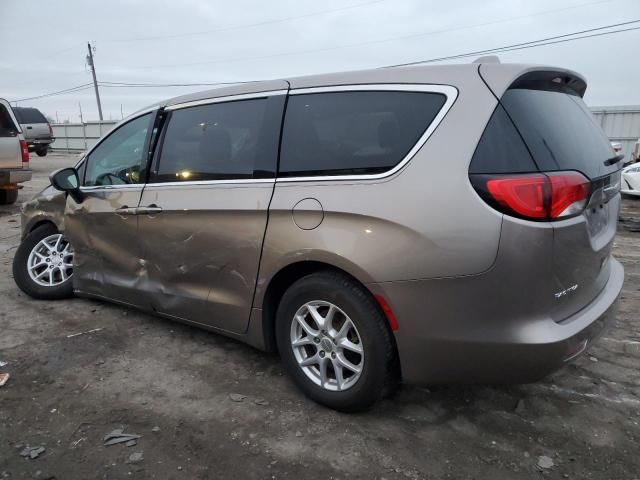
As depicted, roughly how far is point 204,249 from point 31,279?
238cm

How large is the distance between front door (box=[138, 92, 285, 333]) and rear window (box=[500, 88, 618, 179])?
1321 mm

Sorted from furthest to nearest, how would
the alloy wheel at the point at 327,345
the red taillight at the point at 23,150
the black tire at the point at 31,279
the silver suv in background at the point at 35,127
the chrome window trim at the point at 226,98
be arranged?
the silver suv in background at the point at 35,127
the red taillight at the point at 23,150
the black tire at the point at 31,279
the chrome window trim at the point at 226,98
the alloy wheel at the point at 327,345

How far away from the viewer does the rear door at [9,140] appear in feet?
30.4

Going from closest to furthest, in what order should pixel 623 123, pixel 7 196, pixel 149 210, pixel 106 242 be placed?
pixel 149 210
pixel 106 242
pixel 7 196
pixel 623 123

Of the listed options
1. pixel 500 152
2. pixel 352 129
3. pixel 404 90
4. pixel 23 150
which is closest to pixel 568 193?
pixel 500 152

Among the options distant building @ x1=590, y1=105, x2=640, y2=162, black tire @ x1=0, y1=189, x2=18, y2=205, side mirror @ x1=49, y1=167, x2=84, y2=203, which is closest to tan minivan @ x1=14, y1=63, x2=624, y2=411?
side mirror @ x1=49, y1=167, x2=84, y2=203

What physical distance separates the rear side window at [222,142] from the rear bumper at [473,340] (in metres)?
1.15

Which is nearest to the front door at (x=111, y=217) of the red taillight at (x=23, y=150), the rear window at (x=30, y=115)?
the red taillight at (x=23, y=150)

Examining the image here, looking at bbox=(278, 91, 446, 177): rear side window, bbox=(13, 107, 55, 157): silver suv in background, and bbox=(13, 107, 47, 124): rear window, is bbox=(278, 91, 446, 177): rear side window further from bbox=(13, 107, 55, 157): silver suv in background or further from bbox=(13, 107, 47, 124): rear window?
bbox=(13, 107, 47, 124): rear window

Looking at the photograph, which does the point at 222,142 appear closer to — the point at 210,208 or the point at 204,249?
the point at 210,208

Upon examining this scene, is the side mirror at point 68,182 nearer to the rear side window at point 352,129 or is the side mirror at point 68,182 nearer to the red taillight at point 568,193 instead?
the rear side window at point 352,129

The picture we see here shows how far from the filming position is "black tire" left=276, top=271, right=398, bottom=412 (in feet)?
8.16

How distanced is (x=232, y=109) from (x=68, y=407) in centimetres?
201

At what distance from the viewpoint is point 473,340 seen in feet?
7.43
